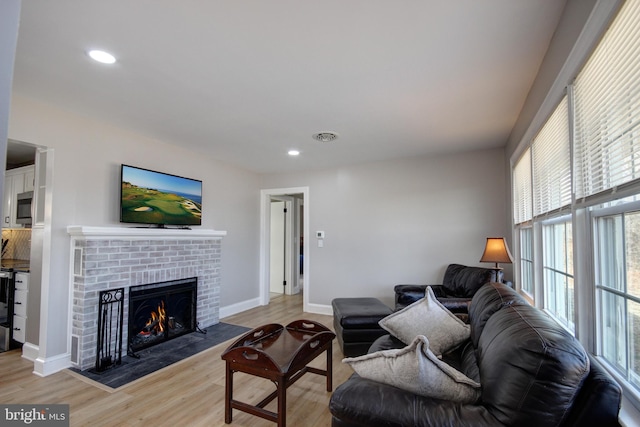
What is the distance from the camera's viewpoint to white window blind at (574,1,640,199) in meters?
1.10

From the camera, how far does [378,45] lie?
1.95 metres

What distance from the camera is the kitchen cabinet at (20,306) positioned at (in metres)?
3.49

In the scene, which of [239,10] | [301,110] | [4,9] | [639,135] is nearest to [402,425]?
[639,135]

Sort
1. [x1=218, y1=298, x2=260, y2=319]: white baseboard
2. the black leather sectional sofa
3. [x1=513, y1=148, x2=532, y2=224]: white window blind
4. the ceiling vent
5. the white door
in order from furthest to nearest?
1. the white door
2. [x1=218, y1=298, x2=260, y2=319]: white baseboard
3. the ceiling vent
4. [x1=513, y1=148, x2=532, y2=224]: white window blind
5. the black leather sectional sofa

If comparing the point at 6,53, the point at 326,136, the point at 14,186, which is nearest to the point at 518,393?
the point at 6,53

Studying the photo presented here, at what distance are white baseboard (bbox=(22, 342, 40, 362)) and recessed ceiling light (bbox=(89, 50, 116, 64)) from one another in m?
2.81

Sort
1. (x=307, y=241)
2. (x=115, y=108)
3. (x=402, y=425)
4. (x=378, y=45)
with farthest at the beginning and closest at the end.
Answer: (x=307, y=241) → (x=115, y=108) → (x=378, y=45) → (x=402, y=425)

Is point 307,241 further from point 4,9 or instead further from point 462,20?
point 4,9

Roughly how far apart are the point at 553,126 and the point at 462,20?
894 millimetres

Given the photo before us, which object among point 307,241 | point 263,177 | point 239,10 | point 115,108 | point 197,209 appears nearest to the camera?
point 239,10

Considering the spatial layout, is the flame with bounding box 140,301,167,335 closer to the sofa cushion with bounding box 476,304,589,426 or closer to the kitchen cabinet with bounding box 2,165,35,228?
the kitchen cabinet with bounding box 2,165,35,228

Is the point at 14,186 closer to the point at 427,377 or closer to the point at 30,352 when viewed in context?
the point at 30,352

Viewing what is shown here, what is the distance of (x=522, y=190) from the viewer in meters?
3.08

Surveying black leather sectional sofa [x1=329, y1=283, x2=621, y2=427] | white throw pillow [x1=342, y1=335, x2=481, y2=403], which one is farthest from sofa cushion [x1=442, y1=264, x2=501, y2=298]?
white throw pillow [x1=342, y1=335, x2=481, y2=403]
